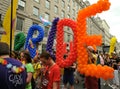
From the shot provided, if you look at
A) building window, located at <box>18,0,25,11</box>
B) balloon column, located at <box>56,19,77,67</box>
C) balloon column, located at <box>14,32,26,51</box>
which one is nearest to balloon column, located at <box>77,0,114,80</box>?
balloon column, located at <box>56,19,77,67</box>

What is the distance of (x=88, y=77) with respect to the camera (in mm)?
7621

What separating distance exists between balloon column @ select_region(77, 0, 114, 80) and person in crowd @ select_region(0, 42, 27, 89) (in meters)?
3.60

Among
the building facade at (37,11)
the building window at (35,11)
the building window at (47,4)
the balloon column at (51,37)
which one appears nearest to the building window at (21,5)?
the building facade at (37,11)

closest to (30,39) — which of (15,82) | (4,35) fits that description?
(4,35)

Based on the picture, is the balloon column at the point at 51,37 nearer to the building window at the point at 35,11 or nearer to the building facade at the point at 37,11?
the building facade at the point at 37,11

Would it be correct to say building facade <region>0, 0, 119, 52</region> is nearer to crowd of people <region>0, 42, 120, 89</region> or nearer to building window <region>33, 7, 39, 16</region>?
building window <region>33, 7, 39, 16</region>

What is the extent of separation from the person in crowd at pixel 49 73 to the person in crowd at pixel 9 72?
3.36 ft

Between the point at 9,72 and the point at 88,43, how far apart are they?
4.03 metres

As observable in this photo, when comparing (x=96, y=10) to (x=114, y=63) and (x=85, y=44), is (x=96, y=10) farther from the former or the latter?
(x=114, y=63)

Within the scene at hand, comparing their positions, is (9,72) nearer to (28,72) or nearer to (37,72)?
(28,72)

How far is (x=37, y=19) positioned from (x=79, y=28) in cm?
2931

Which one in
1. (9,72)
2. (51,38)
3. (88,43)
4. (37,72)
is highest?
(51,38)

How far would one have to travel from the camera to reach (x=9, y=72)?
10.7 ft

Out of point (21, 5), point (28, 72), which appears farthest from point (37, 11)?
point (28, 72)
